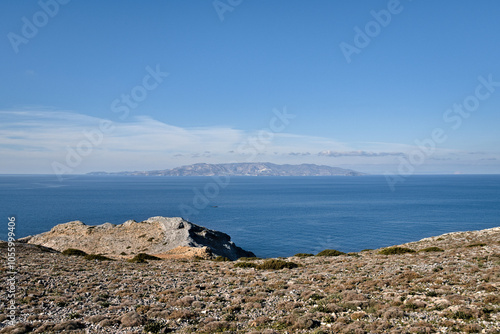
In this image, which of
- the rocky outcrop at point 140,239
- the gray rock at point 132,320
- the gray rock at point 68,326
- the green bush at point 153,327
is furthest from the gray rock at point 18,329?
the rocky outcrop at point 140,239

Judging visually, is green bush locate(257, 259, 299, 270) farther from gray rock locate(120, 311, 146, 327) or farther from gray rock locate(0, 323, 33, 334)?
gray rock locate(0, 323, 33, 334)

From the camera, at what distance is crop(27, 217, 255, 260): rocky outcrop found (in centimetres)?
5444

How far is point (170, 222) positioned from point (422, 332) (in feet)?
177

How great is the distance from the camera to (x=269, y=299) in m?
17.5

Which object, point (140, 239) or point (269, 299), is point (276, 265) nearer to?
point (269, 299)

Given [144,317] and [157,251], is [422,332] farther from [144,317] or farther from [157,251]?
[157,251]

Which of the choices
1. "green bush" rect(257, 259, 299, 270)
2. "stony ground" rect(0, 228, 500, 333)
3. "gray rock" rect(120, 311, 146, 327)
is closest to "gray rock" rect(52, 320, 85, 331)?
"stony ground" rect(0, 228, 500, 333)

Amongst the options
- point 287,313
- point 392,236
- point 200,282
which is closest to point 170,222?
point 200,282

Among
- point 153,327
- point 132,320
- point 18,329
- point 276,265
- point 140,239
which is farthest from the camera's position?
point 140,239

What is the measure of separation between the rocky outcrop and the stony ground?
1085 inches

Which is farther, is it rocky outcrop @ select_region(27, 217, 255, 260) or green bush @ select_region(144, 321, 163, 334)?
rocky outcrop @ select_region(27, 217, 255, 260)

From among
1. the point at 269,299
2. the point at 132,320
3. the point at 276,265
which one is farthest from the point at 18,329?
the point at 276,265

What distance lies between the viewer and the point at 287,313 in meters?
15.1

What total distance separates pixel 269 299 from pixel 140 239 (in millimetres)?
46168
